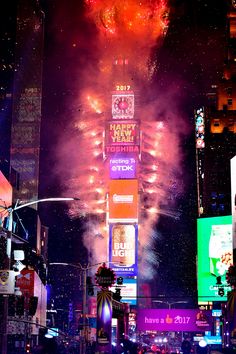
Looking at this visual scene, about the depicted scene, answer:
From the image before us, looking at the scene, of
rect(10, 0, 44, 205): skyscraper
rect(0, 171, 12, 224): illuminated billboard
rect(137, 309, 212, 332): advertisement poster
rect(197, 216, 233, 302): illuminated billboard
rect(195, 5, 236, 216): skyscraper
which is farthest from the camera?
rect(195, 5, 236, 216): skyscraper

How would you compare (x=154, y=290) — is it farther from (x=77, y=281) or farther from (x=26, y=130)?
(x=26, y=130)

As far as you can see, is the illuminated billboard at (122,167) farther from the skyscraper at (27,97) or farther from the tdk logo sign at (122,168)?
the skyscraper at (27,97)

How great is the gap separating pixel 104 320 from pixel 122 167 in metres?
60.7

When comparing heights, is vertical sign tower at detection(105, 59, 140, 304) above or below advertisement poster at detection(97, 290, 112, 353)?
above

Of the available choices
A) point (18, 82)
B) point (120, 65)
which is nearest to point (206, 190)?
point (120, 65)

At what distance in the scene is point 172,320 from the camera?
214 ft

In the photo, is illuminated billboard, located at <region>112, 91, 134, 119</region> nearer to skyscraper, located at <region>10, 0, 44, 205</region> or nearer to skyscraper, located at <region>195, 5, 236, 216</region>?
skyscraper, located at <region>10, 0, 44, 205</region>

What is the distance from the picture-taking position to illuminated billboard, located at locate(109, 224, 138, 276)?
3890 inches

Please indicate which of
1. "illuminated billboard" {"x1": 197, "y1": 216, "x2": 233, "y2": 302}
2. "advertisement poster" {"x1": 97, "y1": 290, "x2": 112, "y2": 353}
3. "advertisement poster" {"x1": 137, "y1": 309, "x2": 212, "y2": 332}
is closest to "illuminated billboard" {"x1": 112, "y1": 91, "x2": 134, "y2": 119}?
"illuminated billboard" {"x1": 197, "y1": 216, "x2": 233, "y2": 302}

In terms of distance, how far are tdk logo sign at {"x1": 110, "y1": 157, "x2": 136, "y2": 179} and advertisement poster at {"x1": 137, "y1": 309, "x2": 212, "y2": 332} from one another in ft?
124

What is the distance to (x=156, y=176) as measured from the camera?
104875mm

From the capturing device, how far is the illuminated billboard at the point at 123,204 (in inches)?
3957

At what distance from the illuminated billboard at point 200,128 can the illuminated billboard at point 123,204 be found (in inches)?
882

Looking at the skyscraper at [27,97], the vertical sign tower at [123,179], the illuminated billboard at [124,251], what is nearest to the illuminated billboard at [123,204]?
the vertical sign tower at [123,179]
